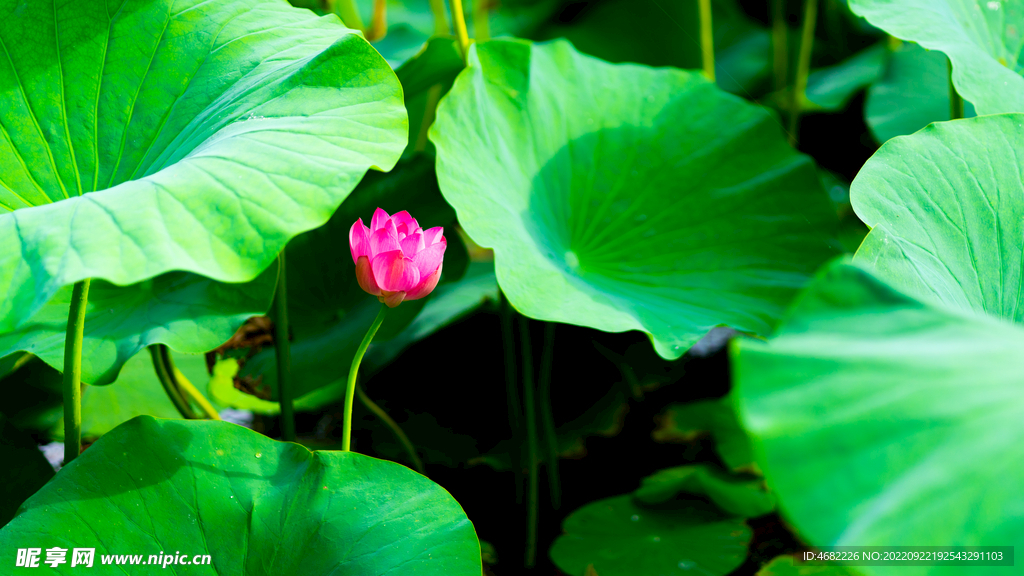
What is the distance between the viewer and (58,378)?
1362mm

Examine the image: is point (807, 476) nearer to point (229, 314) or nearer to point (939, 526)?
point (939, 526)

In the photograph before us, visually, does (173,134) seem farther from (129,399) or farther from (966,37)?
(966,37)

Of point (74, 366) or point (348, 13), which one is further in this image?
point (348, 13)

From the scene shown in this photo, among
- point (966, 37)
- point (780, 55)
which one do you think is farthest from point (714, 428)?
point (780, 55)

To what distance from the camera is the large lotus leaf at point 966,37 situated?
99 centimetres

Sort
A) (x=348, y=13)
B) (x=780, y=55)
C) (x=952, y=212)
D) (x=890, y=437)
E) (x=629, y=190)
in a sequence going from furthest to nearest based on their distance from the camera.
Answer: (x=780, y=55), (x=348, y=13), (x=629, y=190), (x=952, y=212), (x=890, y=437)

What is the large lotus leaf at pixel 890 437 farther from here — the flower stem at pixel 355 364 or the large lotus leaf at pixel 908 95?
the large lotus leaf at pixel 908 95

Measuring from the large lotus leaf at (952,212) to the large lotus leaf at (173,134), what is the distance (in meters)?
0.58

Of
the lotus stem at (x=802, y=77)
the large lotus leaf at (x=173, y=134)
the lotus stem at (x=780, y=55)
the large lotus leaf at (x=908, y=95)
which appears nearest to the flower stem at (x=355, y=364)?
the large lotus leaf at (x=173, y=134)

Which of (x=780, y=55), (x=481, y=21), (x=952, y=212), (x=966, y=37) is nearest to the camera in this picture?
(x=952, y=212)

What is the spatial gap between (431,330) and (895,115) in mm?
1131

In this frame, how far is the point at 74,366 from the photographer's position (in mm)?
786

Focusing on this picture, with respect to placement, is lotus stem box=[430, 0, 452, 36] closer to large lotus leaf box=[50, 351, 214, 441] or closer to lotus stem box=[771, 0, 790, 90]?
lotus stem box=[771, 0, 790, 90]

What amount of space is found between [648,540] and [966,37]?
3.21 feet
